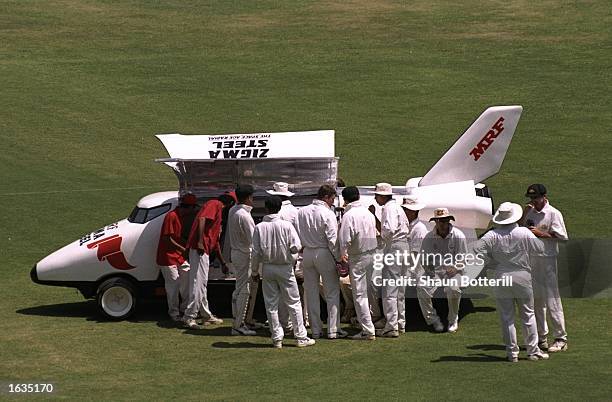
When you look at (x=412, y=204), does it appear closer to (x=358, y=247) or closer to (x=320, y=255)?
(x=358, y=247)

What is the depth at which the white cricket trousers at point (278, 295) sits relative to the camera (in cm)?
1658

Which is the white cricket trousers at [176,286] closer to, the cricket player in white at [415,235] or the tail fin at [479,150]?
the cricket player in white at [415,235]

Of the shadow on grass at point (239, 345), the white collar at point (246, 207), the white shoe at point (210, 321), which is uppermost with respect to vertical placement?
the white collar at point (246, 207)

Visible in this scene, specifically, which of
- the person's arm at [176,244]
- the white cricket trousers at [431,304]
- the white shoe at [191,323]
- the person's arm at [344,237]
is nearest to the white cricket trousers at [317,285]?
the person's arm at [344,237]

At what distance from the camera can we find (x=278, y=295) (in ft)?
54.6

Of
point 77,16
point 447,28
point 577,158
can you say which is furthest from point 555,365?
point 77,16

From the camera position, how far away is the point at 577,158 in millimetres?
29500

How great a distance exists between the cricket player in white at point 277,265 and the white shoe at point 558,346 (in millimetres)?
3293

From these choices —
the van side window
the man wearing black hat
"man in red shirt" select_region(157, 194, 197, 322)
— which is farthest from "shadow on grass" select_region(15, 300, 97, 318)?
the man wearing black hat

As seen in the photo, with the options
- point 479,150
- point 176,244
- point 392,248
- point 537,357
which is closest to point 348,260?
point 392,248

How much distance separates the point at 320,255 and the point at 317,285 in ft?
1.61

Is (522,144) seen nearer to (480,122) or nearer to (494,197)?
(494,197)

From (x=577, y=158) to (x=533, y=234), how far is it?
14.3m

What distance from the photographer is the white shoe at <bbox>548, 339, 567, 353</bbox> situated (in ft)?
52.5
